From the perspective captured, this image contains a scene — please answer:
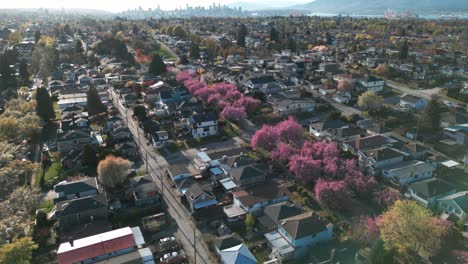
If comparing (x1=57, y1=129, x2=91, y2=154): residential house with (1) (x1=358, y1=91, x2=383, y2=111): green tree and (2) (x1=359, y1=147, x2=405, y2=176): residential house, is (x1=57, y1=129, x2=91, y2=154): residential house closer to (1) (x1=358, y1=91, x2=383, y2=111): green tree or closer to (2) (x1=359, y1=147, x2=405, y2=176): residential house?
(2) (x1=359, y1=147, x2=405, y2=176): residential house

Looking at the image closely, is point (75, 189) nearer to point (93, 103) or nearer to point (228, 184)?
point (228, 184)

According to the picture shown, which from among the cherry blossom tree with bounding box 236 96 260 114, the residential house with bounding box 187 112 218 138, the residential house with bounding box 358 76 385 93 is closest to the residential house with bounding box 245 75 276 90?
the cherry blossom tree with bounding box 236 96 260 114

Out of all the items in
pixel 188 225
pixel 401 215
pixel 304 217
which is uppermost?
pixel 401 215

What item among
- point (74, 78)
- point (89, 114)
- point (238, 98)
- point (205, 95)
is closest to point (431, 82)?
point (238, 98)

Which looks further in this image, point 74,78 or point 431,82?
point 74,78

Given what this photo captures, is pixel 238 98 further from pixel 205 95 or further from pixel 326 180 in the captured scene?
Result: pixel 326 180

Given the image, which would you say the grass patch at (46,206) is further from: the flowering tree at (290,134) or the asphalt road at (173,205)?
the flowering tree at (290,134)
